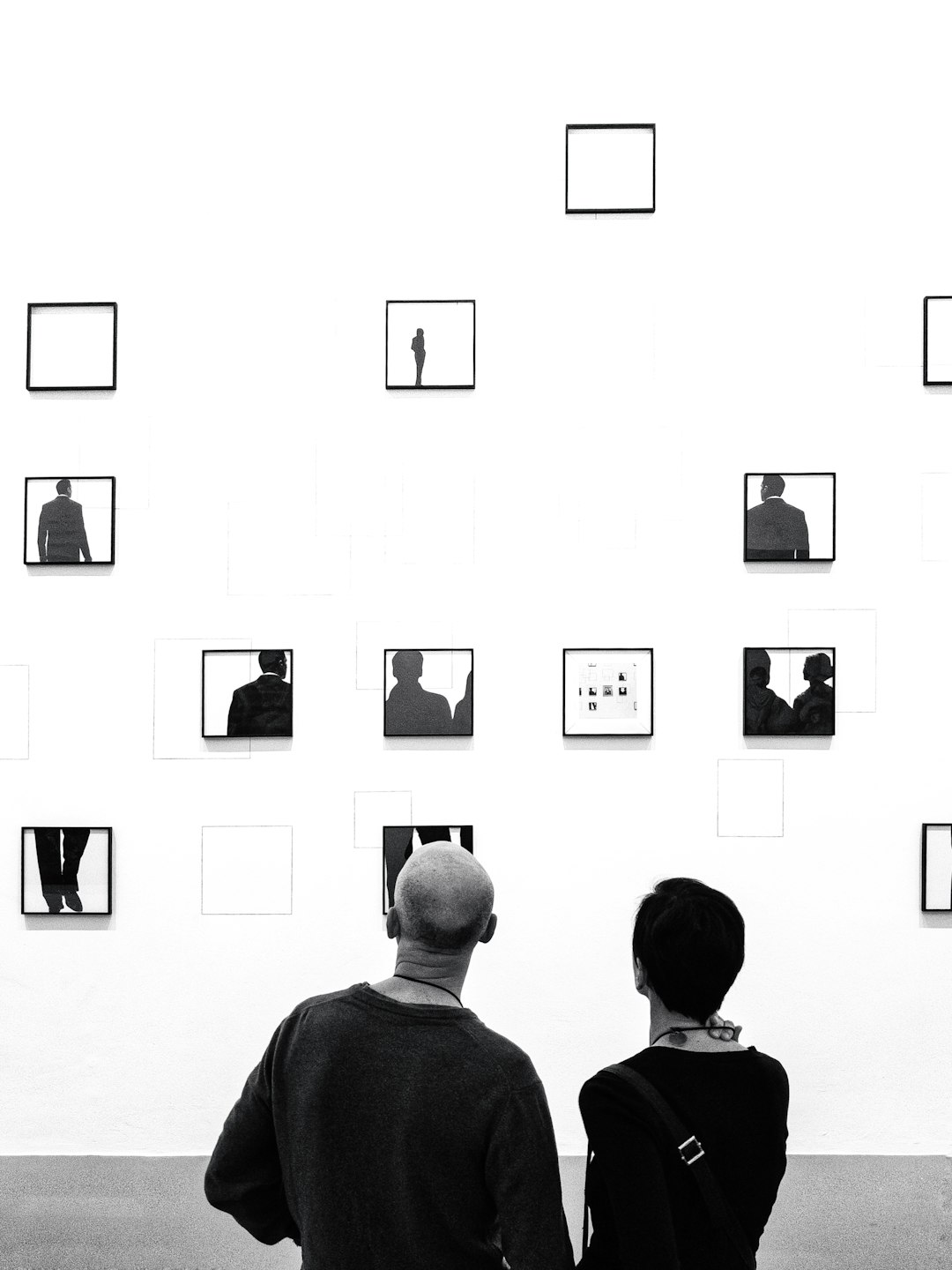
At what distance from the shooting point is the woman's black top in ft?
4.19

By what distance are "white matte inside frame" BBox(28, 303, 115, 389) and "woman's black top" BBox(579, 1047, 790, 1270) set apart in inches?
80.9

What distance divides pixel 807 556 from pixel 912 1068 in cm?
121

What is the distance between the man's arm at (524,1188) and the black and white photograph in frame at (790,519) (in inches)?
62.3

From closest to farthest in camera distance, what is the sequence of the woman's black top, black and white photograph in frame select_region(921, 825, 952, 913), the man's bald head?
the woman's black top
the man's bald head
black and white photograph in frame select_region(921, 825, 952, 913)

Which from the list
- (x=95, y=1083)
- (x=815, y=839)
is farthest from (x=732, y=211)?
(x=95, y=1083)

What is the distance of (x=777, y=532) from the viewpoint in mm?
2588

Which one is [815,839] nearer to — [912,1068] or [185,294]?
[912,1068]

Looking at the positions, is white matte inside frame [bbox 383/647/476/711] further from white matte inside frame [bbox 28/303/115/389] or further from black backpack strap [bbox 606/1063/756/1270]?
black backpack strap [bbox 606/1063/756/1270]

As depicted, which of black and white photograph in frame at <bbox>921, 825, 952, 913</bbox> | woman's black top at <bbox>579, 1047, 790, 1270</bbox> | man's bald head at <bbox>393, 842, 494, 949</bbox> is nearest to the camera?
woman's black top at <bbox>579, 1047, 790, 1270</bbox>

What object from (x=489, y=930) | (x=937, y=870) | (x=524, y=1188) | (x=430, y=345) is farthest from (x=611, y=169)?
(x=524, y=1188)

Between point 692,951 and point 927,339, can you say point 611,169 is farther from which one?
point 692,951

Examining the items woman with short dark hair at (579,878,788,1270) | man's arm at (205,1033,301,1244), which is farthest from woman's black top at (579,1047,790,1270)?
man's arm at (205,1033,301,1244)

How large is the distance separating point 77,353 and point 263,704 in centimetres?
95

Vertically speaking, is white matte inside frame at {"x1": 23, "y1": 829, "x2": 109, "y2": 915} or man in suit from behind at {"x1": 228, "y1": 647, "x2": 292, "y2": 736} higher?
man in suit from behind at {"x1": 228, "y1": 647, "x2": 292, "y2": 736}
